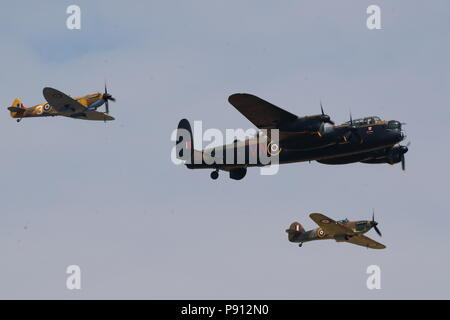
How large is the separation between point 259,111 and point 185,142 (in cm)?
768

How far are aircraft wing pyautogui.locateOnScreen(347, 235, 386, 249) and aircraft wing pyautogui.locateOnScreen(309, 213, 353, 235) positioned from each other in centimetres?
373

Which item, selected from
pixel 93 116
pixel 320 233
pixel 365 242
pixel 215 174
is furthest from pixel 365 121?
pixel 93 116

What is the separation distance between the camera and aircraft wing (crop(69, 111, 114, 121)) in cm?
6055

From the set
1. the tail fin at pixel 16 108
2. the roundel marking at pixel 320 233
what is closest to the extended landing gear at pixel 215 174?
the roundel marking at pixel 320 233

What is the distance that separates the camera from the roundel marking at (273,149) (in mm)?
44869

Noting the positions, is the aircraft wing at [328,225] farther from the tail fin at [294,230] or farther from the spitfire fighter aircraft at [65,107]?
the spitfire fighter aircraft at [65,107]

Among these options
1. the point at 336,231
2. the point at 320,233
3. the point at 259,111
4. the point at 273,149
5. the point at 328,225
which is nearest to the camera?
the point at 259,111

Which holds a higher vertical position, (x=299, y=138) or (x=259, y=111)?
(x=259, y=111)

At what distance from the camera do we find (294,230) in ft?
212

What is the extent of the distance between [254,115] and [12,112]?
26.9m

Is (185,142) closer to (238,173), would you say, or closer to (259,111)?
(238,173)
